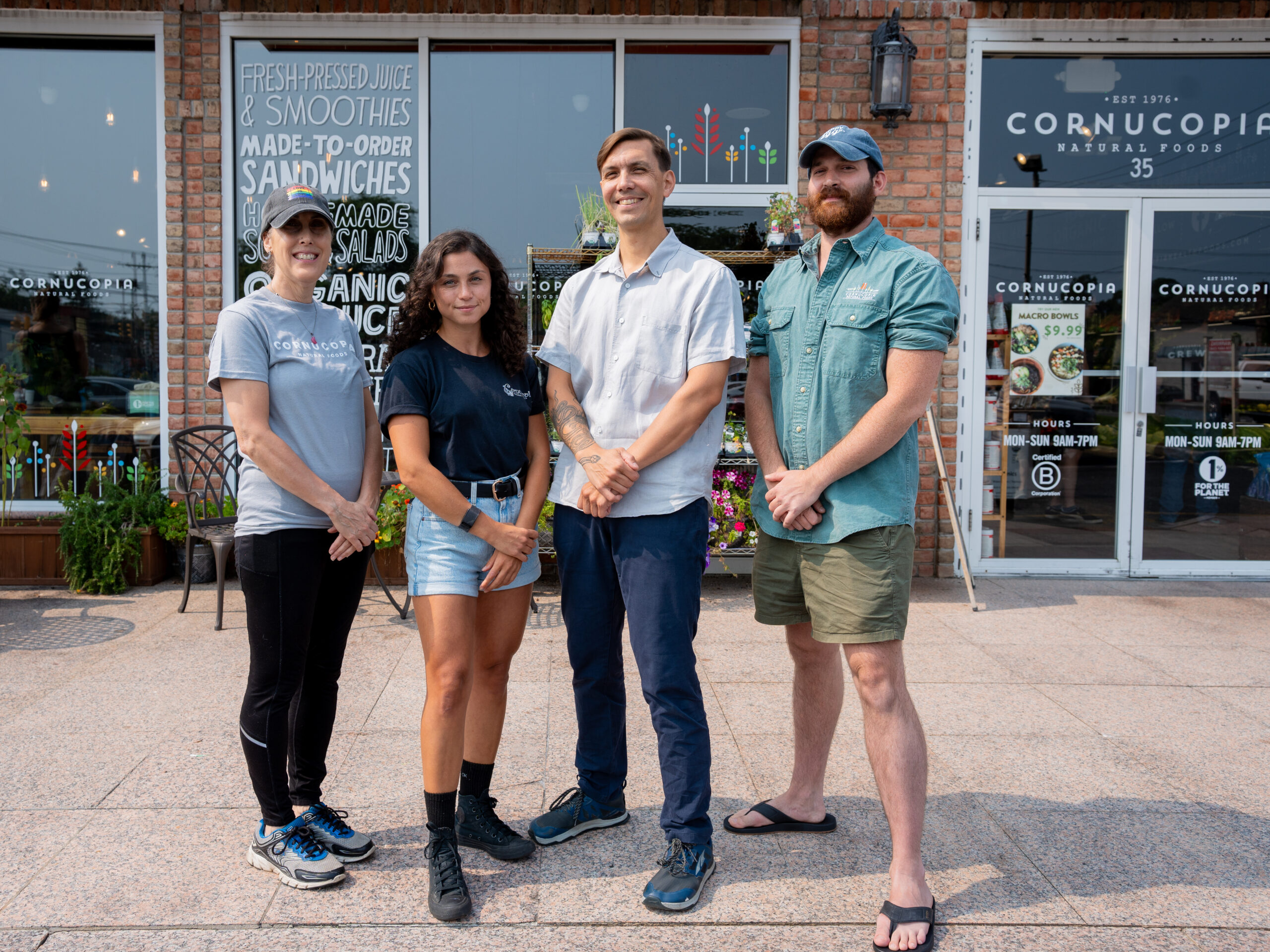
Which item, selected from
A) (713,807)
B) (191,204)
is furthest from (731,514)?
(191,204)

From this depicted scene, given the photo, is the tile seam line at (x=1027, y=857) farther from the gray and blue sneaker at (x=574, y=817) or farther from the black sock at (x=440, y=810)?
the black sock at (x=440, y=810)

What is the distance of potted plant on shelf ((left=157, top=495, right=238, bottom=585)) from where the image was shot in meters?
6.12

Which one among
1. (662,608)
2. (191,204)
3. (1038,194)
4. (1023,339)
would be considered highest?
(1038,194)

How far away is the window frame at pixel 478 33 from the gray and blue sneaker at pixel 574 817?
182 inches

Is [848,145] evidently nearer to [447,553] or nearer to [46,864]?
[447,553]

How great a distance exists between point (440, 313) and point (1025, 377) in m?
5.11

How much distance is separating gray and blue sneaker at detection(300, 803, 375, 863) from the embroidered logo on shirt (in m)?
2.07

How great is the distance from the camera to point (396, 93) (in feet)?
21.3

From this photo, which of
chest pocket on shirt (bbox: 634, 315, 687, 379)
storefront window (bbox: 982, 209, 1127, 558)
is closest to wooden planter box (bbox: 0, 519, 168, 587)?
chest pocket on shirt (bbox: 634, 315, 687, 379)

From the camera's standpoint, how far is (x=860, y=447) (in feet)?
8.25

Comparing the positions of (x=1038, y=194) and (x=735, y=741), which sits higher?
(x=1038, y=194)

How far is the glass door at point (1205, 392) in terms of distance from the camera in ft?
21.7

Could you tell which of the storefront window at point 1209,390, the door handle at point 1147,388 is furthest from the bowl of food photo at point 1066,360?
the storefront window at point 1209,390

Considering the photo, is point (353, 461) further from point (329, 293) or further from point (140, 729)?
point (329, 293)
